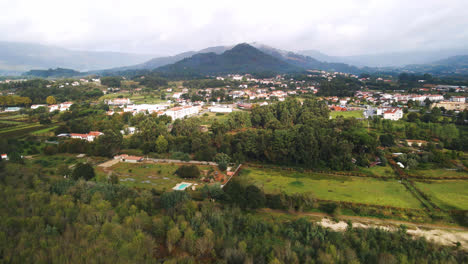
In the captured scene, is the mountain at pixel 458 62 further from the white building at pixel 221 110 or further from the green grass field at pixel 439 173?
the green grass field at pixel 439 173

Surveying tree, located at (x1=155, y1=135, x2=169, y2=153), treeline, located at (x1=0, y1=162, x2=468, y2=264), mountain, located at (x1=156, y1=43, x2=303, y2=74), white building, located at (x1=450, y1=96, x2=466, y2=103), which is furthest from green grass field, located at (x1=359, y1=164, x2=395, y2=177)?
mountain, located at (x1=156, y1=43, x2=303, y2=74)

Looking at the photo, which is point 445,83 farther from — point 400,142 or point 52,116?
point 52,116

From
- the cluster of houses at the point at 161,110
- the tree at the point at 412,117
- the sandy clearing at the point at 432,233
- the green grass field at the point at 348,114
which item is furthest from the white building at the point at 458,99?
the cluster of houses at the point at 161,110

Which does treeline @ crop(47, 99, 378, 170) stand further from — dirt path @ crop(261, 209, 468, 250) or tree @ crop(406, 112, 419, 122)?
tree @ crop(406, 112, 419, 122)

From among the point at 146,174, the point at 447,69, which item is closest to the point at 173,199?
the point at 146,174

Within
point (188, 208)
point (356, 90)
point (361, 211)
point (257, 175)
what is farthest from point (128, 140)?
point (356, 90)

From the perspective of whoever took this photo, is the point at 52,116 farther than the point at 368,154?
Yes
